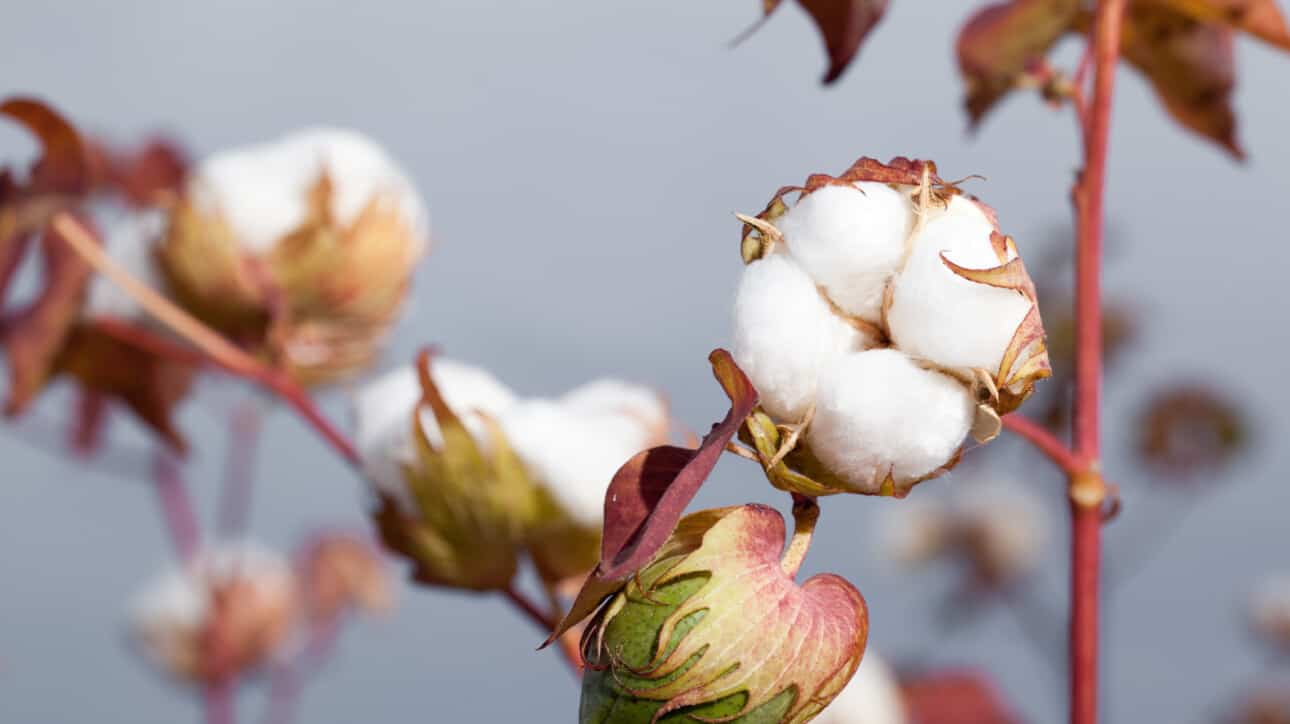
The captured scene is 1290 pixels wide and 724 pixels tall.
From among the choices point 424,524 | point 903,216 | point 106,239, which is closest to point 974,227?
point 903,216

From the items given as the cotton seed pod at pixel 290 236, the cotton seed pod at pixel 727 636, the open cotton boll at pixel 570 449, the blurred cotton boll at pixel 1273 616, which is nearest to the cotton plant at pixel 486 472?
the open cotton boll at pixel 570 449

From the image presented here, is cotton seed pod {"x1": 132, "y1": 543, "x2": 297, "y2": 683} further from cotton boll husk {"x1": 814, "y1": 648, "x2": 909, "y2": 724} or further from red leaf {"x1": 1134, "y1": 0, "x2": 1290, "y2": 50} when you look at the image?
red leaf {"x1": 1134, "y1": 0, "x2": 1290, "y2": 50}

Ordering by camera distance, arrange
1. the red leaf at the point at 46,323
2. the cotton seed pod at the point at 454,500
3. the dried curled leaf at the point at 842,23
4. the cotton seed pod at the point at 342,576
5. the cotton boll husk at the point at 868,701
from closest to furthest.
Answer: the dried curled leaf at the point at 842,23 → the cotton seed pod at the point at 454,500 → the red leaf at the point at 46,323 → the cotton boll husk at the point at 868,701 → the cotton seed pod at the point at 342,576

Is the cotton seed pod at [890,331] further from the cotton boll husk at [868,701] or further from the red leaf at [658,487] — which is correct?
the cotton boll husk at [868,701]

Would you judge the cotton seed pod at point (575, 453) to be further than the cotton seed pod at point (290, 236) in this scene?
No

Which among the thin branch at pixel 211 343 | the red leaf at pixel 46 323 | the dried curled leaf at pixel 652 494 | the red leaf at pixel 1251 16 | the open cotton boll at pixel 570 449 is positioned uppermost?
the red leaf at pixel 1251 16

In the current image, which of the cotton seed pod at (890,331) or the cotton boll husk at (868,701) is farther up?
the cotton seed pod at (890,331)

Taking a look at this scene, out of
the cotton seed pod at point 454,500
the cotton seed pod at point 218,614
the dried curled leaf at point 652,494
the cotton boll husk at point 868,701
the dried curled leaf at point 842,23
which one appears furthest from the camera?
the cotton seed pod at point 218,614

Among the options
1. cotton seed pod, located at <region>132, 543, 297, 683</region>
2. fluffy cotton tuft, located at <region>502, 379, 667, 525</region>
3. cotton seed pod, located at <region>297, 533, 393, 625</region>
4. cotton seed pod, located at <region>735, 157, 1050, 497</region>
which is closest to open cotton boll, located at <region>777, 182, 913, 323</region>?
cotton seed pod, located at <region>735, 157, 1050, 497</region>
